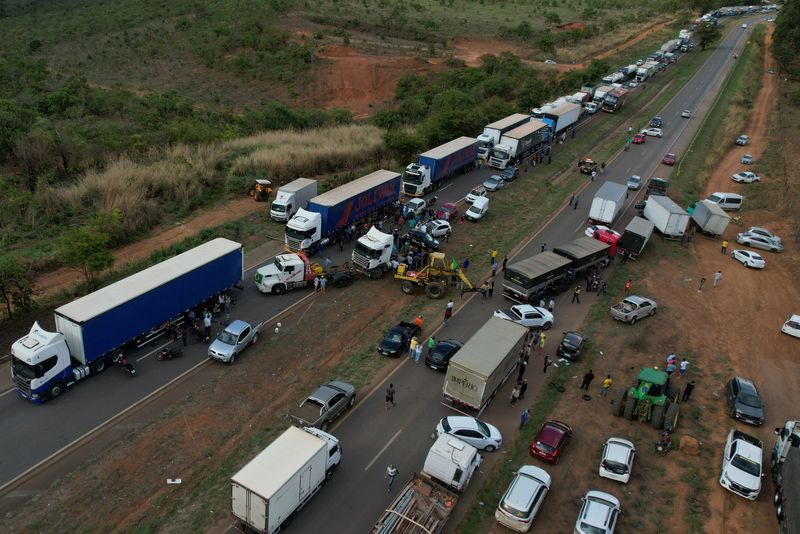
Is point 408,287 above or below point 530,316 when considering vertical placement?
below

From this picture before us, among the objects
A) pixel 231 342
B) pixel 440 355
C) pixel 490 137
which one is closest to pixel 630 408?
pixel 440 355

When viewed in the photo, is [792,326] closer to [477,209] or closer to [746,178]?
[477,209]

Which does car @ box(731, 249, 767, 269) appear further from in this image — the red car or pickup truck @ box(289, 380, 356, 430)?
pickup truck @ box(289, 380, 356, 430)

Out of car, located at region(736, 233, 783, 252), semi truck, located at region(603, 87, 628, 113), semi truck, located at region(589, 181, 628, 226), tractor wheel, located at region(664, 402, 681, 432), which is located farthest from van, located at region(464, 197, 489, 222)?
semi truck, located at region(603, 87, 628, 113)

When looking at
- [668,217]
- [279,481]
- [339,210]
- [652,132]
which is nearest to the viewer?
[279,481]

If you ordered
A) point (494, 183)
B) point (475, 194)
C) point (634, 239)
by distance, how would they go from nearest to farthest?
1. point (634, 239)
2. point (475, 194)
3. point (494, 183)

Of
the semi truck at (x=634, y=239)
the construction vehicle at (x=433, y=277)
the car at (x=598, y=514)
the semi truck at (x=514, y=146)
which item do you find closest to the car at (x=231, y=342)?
the construction vehicle at (x=433, y=277)
